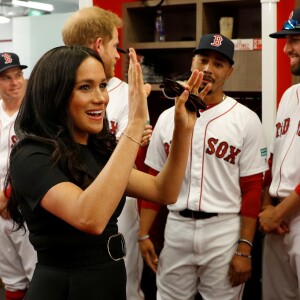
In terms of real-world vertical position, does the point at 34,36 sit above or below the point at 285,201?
above

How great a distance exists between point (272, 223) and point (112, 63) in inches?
41.3

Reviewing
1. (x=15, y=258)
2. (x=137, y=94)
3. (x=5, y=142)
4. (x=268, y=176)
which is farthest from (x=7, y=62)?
(x=137, y=94)

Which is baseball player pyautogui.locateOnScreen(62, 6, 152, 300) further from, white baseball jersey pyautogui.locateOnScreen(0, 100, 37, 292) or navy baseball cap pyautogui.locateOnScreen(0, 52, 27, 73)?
navy baseball cap pyautogui.locateOnScreen(0, 52, 27, 73)

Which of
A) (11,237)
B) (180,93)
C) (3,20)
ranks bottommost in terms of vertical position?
(11,237)

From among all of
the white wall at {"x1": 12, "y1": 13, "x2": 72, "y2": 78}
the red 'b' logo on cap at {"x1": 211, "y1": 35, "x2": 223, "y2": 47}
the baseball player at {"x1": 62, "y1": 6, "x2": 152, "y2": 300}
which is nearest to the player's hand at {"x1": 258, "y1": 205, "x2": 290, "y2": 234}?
the baseball player at {"x1": 62, "y1": 6, "x2": 152, "y2": 300}

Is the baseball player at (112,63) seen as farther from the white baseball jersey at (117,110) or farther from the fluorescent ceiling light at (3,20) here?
the fluorescent ceiling light at (3,20)

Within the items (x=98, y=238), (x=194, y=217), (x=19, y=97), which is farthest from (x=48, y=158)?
(x=19, y=97)

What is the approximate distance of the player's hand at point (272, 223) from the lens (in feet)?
8.14

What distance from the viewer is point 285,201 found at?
2428mm

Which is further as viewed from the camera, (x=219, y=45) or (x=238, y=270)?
(x=219, y=45)

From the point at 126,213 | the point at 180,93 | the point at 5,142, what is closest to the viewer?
the point at 180,93

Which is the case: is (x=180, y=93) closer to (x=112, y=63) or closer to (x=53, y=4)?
(x=112, y=63)

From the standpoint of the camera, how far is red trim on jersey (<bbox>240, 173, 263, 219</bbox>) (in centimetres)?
253

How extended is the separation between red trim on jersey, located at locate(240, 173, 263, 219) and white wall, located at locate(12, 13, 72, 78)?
15.9 ft
